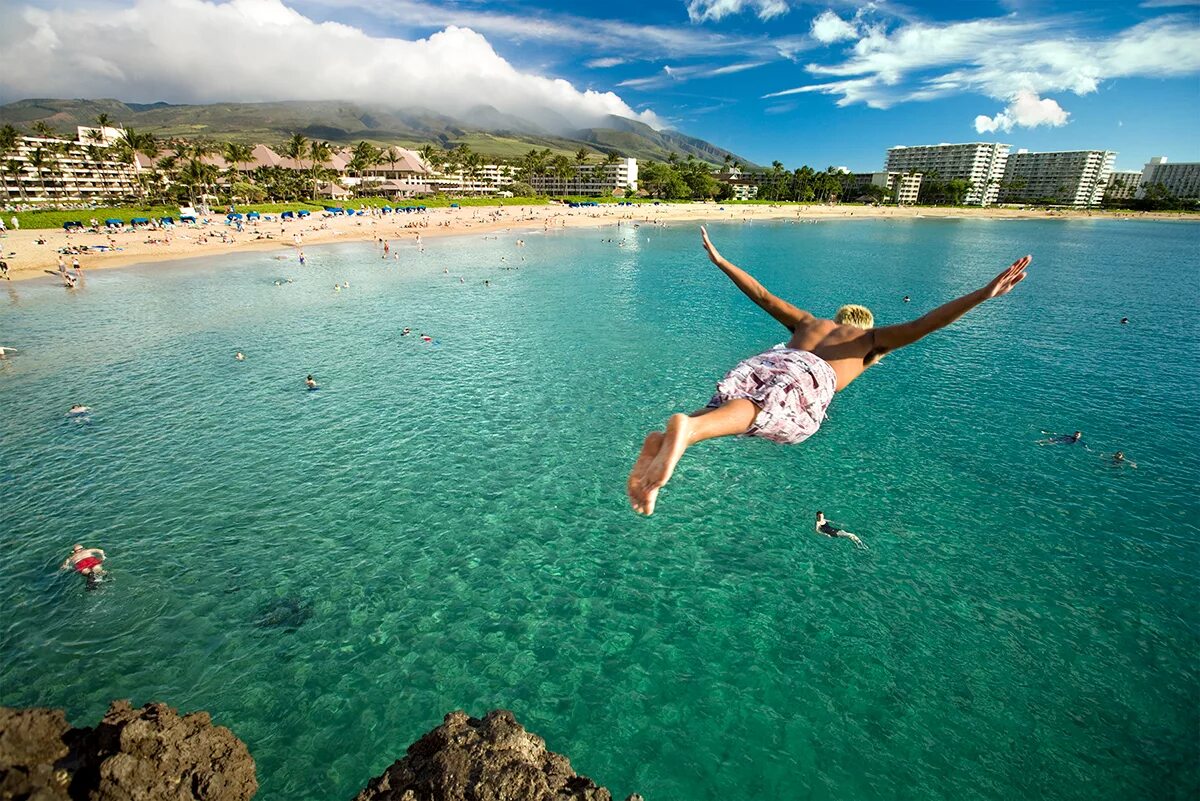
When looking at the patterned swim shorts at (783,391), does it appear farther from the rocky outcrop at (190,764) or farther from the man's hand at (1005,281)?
the rocky outcrop at (190,764)

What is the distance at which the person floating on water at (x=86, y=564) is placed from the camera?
41.1ft

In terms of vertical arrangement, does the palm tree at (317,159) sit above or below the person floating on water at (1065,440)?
above

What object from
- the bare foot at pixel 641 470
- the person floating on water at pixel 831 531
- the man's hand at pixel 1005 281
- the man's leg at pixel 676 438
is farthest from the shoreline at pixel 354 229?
the man's hand at pixel 1005 281

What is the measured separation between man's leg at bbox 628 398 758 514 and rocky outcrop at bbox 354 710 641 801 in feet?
8.97

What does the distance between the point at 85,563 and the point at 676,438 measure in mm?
15199

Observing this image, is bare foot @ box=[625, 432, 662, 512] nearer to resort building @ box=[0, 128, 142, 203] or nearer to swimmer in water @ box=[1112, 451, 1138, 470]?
swimmer in water @ box=[1112, 451, 1138, 470]

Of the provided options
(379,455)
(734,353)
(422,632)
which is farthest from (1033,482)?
(379,455)

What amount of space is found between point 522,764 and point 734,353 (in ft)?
89.8

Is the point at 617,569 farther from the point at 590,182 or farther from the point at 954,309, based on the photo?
the point at 590,182

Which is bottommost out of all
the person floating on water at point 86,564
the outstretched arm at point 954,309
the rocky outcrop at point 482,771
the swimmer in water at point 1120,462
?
the person floating on water at point 86,564

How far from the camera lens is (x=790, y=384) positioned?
5.61m

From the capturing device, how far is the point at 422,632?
11.4 metres

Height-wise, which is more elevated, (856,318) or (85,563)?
(856,318)

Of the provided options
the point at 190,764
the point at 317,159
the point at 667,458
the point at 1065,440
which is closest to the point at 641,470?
the point at 667,458
